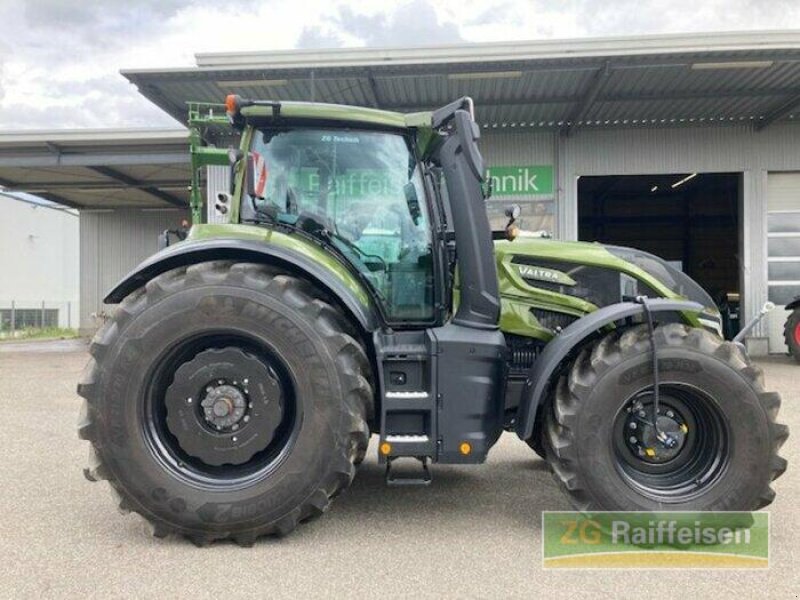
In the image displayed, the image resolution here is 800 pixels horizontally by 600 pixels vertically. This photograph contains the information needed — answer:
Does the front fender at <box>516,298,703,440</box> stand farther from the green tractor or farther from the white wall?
the white wall

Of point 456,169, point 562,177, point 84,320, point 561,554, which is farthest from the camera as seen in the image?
point 84,320

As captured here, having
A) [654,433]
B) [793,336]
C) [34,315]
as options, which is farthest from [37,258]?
[654,433]

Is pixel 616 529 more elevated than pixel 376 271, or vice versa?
pixel 376 271

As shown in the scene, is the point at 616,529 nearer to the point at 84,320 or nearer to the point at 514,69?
the point at 514,69

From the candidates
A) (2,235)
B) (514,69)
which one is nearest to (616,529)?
(514,69)

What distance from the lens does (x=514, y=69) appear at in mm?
11211

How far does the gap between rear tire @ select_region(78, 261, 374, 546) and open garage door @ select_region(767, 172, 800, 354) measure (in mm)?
13333

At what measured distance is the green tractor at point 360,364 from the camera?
10.9ft

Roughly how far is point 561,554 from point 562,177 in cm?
1172

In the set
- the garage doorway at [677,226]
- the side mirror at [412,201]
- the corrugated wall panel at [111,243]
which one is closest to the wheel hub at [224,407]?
the side mirror at [412,201]

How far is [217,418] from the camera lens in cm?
340

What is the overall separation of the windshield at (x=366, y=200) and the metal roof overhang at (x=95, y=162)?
38.7ft

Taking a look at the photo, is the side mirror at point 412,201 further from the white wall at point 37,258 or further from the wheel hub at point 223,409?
the white wall at point 37,258

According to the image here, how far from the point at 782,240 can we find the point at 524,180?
5.66 metres
